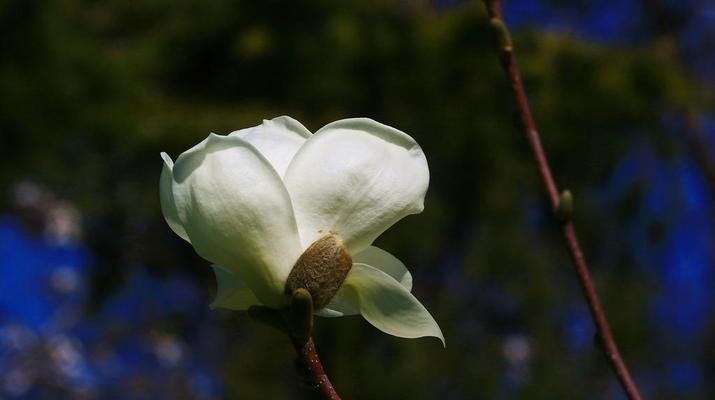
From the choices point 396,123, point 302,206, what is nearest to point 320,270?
point 302,206

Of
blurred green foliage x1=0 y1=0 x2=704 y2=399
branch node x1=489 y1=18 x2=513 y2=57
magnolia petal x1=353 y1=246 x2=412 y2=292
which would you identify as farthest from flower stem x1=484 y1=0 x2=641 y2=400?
blurred green foliage x1=0 y1=0 x2=704 y2=399

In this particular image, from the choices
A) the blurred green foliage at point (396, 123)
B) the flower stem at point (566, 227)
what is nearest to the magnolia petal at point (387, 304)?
the flower stem at point (566, 227)

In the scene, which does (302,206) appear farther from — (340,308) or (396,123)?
(396,123)

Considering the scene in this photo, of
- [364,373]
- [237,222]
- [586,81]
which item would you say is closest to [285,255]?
[237,222]

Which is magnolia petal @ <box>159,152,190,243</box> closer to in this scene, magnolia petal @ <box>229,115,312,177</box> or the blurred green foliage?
magnolia petal @ <box>229,115,312,177</box>

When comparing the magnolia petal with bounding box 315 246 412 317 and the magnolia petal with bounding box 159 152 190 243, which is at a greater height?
the magnolia petal with bounding box 159 152 190 243

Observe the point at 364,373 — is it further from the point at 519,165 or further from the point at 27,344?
the point at 27,344

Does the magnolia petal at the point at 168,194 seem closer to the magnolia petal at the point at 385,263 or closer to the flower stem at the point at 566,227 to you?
the magnolia petal at the point at 385,263

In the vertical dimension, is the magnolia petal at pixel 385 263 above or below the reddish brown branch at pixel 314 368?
above
